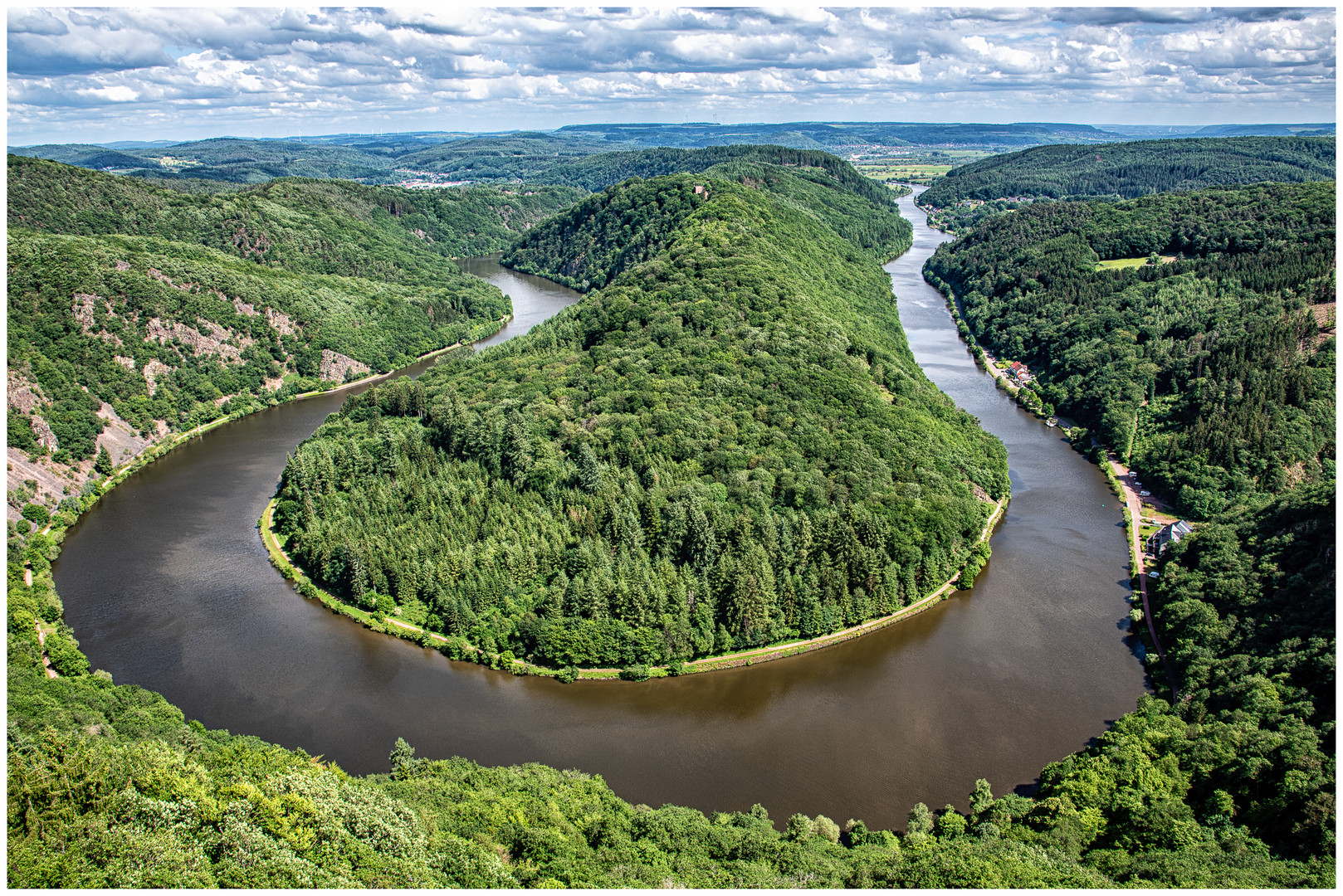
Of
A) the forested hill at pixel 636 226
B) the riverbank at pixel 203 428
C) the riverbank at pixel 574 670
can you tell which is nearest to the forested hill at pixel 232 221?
the forested hill at pixel 636 226

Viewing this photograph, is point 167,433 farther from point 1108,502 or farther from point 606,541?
point 1108,502

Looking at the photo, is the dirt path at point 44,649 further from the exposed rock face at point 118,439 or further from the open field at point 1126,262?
the open field at point 1126,262

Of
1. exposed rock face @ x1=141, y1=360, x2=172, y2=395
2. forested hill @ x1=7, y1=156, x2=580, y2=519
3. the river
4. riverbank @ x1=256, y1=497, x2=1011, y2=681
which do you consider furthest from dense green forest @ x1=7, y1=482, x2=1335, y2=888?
exposed rock face @ x1=141, y1=360, x2=172, y2=395

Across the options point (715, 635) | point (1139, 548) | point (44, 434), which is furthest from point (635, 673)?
point (44, 434)

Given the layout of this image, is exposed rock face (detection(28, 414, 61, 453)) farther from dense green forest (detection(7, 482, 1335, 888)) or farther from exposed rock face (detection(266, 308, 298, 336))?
exposed rock face (detection(266, 308, 298, 336))

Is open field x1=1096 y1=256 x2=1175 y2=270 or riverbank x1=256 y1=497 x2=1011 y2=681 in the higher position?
open field x1=1096 y1=256 x2=1175 y2=270

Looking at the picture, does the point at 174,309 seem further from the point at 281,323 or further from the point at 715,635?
the point at 715,635

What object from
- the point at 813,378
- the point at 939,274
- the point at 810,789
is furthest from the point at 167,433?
the point at 939,274
